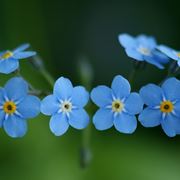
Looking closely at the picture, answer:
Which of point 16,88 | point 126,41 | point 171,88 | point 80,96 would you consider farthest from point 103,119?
point 126,41

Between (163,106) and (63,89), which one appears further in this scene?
(163,106)

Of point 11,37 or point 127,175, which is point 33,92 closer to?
point 127,175

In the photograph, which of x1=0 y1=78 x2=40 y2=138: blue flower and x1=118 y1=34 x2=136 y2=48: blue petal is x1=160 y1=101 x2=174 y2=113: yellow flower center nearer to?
x1=118 y1=34 x2=136 y2=48: blue petal

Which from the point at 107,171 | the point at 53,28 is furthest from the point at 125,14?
the point at 107,171

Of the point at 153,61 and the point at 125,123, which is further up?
the point at 153,61

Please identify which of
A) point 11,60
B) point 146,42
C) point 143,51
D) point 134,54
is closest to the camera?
point 11,60

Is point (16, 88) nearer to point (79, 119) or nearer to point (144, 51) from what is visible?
point (79, 119)

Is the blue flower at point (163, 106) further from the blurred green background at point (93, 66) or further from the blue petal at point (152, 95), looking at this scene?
the blurred green background at point (93, 66)

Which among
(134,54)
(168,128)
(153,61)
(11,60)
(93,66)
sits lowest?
(93,66)
